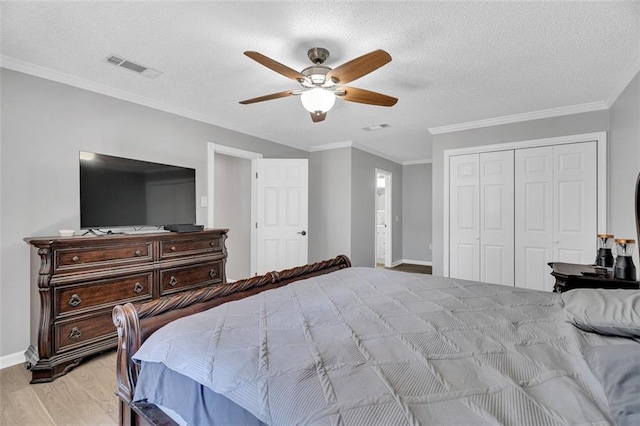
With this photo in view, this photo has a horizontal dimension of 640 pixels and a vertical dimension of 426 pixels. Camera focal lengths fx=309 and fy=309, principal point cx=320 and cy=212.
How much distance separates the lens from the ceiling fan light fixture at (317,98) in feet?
7.26

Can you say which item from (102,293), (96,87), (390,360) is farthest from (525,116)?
(102,293)

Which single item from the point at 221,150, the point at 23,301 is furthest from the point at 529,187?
the point at 23,301

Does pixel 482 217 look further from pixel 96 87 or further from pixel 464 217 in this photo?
pixel 96 87

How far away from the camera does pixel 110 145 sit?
3.00 meters

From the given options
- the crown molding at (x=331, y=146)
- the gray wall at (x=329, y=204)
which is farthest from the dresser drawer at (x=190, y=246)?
the crown molding at (x=331, y=146)

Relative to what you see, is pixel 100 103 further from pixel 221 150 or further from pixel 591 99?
pixel 591 99

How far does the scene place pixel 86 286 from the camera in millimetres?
2420

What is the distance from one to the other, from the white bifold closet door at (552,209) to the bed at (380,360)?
2.28 metres

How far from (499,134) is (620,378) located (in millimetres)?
3722

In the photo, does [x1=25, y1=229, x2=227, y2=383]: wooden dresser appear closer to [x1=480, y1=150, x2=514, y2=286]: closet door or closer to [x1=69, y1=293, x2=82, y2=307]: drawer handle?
[x1=69, y1=293, x2=82, y2=307]: drawer handle

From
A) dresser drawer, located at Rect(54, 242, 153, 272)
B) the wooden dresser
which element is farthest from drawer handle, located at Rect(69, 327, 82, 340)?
dresser drawer, located at Rect(54, 242, 153, 272)

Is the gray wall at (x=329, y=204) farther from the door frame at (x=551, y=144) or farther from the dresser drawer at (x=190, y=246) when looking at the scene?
the dresser drawer at (x=190, y=246)

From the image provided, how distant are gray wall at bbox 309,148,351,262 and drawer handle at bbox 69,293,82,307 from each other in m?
3.56

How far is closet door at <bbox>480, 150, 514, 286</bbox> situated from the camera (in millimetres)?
3826
